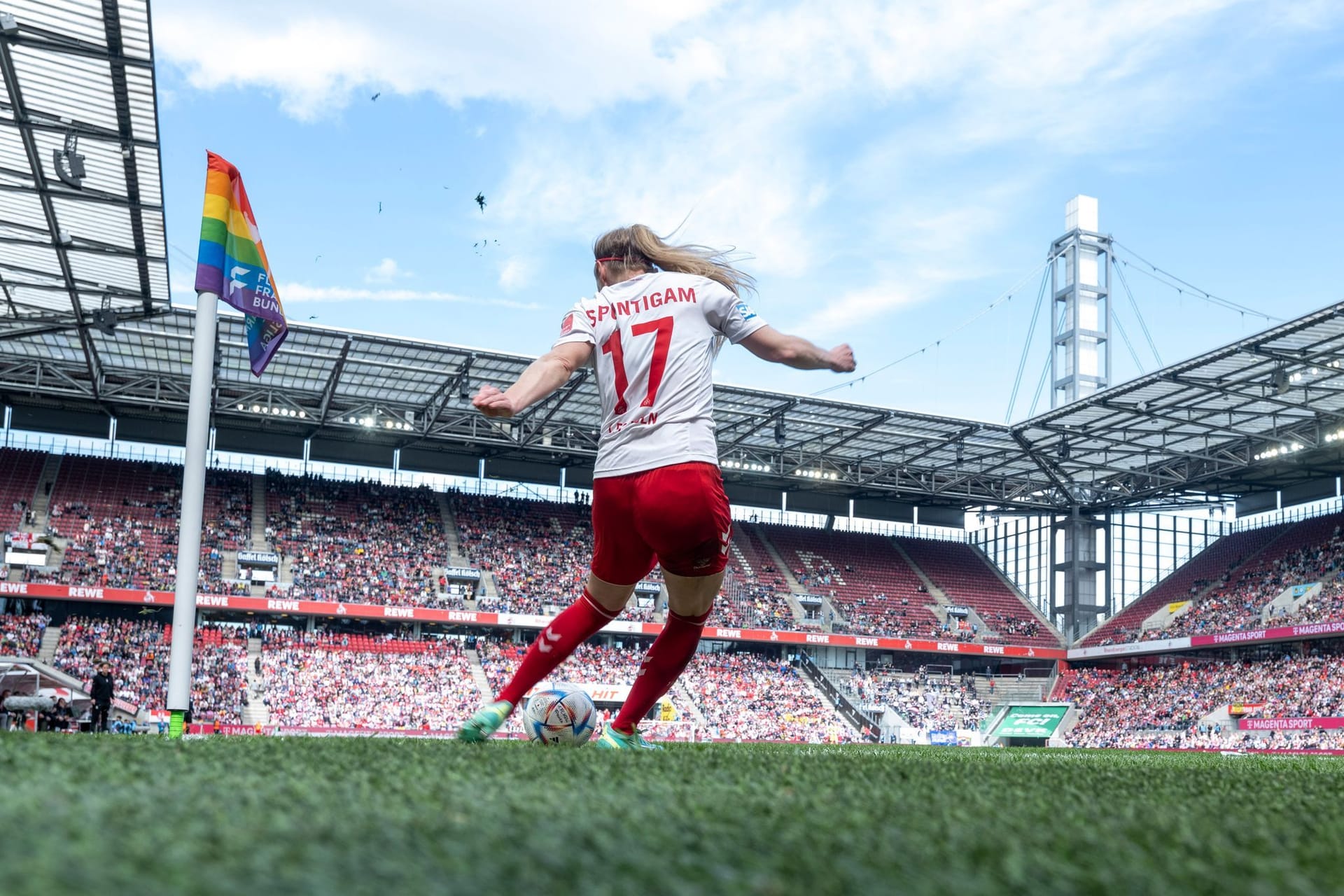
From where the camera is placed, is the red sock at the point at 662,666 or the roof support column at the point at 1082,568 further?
the roof support column at the point at 1082,568

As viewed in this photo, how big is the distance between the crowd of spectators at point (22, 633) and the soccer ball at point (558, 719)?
2792 cm

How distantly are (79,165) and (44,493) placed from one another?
20.7 m

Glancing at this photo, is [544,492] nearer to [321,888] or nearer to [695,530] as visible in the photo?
[695,530]

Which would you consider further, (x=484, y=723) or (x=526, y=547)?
(x=526, y=547)

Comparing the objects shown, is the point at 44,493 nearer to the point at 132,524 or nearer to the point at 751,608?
the point at 132,524

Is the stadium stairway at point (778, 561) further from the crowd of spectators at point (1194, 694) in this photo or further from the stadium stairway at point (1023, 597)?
the crowd of spectators at point (1194, 694)

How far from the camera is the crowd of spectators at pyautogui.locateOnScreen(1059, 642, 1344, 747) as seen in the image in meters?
34.2

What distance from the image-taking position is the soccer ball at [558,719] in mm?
5785

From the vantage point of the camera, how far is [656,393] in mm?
4395

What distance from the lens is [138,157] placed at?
60.3ft

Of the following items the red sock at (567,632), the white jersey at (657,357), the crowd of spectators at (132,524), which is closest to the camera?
the white jersey at (657,357)

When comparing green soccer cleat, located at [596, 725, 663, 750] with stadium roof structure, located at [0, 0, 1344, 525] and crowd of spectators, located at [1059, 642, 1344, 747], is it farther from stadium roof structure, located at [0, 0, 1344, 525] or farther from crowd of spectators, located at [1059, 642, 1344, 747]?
crowd of spectators, located at [1059, 642, 1344, 747]

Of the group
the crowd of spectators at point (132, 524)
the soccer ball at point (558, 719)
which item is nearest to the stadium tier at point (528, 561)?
the crowd of spectators at point (132, 524)

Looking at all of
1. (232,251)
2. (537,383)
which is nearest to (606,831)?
(537,383)
